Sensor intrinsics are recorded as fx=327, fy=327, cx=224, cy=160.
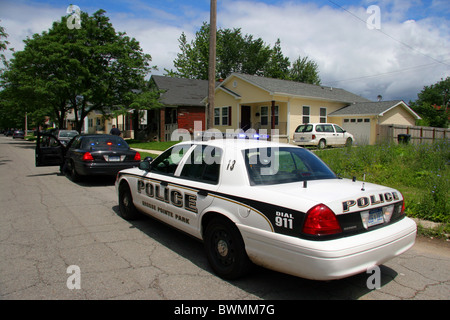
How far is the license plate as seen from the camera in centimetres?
329

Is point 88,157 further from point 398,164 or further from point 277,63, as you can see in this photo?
point 277,63

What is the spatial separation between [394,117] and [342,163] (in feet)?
56.2

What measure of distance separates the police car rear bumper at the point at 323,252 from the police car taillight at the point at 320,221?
0.29 ft

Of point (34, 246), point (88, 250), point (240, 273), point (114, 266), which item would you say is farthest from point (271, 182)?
point (34, 246)

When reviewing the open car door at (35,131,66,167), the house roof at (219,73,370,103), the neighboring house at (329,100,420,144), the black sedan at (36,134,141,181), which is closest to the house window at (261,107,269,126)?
the house roof at (219,73,370,103)

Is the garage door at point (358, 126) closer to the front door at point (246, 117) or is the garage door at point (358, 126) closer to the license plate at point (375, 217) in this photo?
the front door at point (246, 117)

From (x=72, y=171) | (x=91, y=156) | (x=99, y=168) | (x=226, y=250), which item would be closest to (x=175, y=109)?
(x=72, y=171)

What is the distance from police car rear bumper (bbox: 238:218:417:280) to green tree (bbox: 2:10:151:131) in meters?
25.2

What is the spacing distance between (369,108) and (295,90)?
558 centimetres
